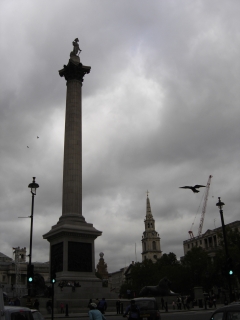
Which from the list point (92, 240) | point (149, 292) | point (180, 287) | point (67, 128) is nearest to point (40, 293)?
point (92, 240)

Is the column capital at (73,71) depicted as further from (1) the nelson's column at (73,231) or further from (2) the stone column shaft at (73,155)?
(1) the nelson's column at (73,231)

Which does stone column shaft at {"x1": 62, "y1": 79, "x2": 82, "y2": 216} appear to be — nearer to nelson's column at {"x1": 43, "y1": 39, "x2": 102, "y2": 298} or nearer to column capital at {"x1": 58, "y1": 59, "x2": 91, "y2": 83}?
nelson's column at {"x1": 43, "y1": 39, "x2": 102, "y2": 298}

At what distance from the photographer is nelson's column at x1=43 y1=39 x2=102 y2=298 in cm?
4362

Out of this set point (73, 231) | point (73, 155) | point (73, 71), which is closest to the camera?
point (73, 231)

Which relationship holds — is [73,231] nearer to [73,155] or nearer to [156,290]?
[73,155]

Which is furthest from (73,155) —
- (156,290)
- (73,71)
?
(156,290)

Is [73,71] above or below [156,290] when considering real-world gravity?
above

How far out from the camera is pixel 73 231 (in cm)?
4456

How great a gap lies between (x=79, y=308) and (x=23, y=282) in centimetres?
12421

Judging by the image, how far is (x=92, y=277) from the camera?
44.9 m

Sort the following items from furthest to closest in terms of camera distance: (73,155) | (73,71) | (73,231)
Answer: (73,71) < (73,155) < (73,231)

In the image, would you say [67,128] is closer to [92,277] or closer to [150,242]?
[92,277]

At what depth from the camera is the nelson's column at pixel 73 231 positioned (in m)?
43.6

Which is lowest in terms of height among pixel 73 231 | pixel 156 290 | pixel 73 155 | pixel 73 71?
pixel 156 290
